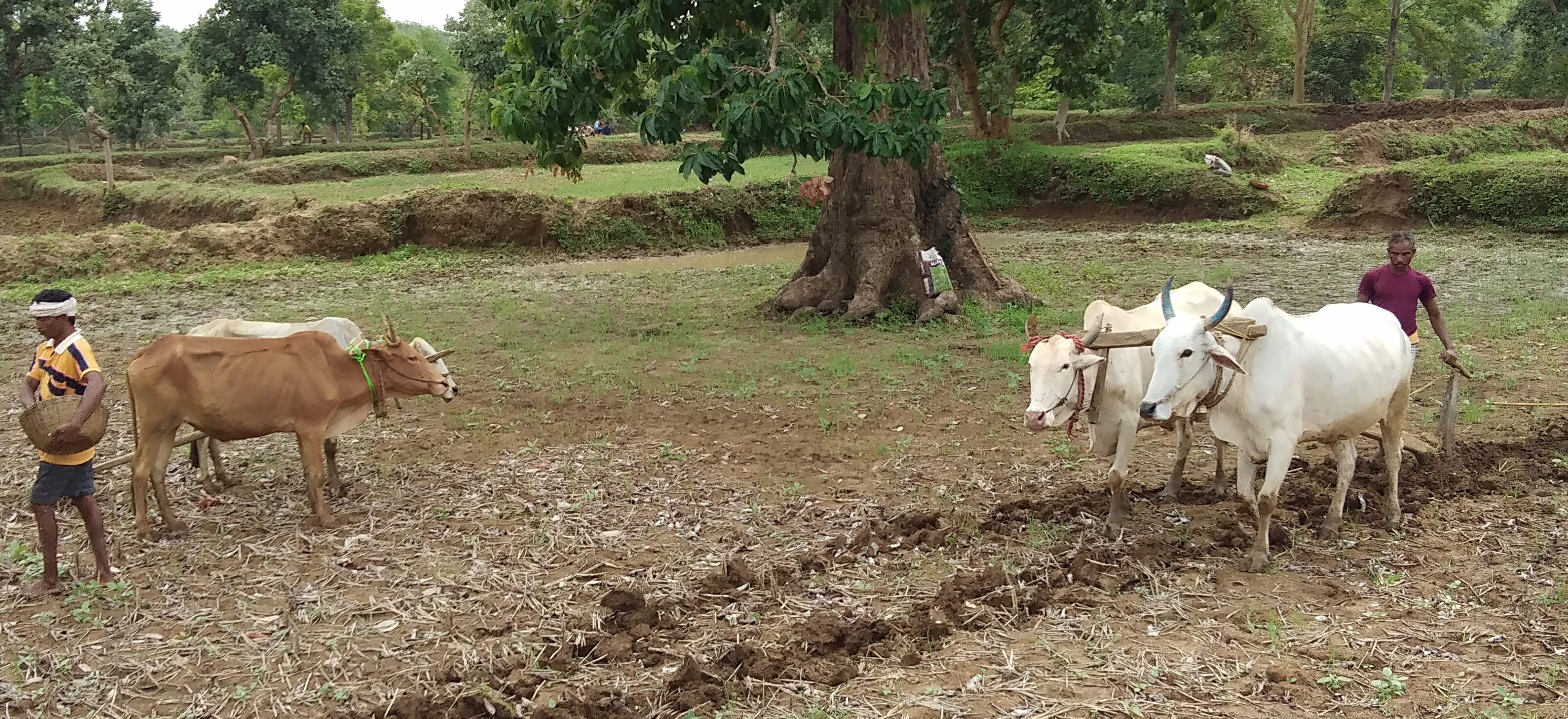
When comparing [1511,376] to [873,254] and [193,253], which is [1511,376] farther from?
[193,253]

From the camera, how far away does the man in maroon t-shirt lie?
691cm

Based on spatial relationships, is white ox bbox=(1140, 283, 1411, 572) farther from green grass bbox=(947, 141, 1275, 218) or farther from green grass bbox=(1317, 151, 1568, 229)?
green grass bbox=(947, 141, 1275, 218)

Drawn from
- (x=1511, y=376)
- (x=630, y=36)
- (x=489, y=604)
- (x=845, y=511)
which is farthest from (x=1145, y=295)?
(x=489, y=604)

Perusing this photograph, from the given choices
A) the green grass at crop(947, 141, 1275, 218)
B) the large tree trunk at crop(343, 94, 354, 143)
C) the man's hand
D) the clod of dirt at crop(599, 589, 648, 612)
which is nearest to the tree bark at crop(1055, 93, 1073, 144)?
the green grass at crop(947, 141, 1275, 218)

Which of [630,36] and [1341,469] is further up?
[630,36]

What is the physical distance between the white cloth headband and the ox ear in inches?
223

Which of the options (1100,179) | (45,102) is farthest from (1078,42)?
(45,102)

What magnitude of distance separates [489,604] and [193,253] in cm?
1542

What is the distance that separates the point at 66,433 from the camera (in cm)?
512

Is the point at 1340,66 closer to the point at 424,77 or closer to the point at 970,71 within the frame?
the point at 970,71

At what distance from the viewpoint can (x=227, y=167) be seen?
1111 inches

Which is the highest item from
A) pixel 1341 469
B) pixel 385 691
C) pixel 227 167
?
pixel 227 167

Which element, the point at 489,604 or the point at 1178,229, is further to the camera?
the point at 1178,229

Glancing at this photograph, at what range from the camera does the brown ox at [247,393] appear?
6020 mm
